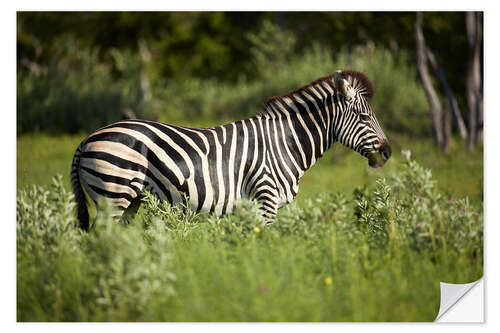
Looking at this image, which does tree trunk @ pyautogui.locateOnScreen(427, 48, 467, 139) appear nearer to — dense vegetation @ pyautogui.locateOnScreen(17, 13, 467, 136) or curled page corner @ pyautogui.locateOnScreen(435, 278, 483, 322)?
dense vegetation @ pyautogui.locateOnScreen(17, 13, 467, 136)

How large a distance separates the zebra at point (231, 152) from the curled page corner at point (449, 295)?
142cm

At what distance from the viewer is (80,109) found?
12141 mm

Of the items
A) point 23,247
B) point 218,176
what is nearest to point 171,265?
point 218,176

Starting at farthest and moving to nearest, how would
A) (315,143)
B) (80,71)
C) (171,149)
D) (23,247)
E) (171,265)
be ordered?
(80,71) → (315,143) → (171,149) → (23,247) → (171,265)

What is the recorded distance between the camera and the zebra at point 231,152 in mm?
4195

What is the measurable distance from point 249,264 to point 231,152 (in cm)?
136

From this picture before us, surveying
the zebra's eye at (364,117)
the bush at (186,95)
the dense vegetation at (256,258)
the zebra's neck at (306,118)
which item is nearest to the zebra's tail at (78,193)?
the dense vegetation at (256,258)

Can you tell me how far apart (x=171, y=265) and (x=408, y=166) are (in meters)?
2.13

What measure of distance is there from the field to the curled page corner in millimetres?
62

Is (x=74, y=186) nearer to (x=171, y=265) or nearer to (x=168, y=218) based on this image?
(x=168, y=218)

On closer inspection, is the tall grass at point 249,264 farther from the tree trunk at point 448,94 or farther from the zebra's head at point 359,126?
the tree trunk at point 448,94

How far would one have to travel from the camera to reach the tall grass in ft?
10.8

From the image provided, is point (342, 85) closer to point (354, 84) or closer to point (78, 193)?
point (354, 84)

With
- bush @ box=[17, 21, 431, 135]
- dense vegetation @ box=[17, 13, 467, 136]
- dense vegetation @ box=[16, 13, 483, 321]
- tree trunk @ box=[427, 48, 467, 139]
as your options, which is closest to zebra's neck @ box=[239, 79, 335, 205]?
dense vegetation @ box=[16, 13, 483, 321]
